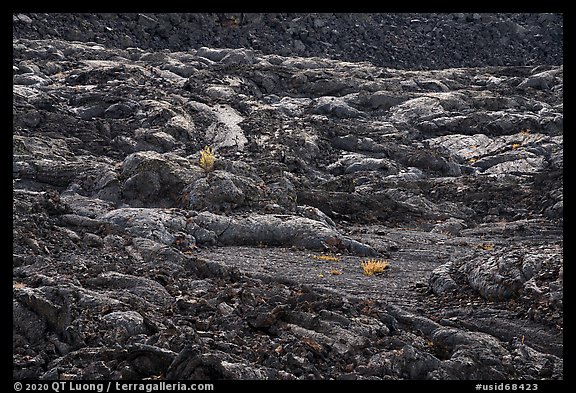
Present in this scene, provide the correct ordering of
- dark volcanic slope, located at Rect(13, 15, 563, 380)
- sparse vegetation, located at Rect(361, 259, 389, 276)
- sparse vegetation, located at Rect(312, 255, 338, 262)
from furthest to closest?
sparse vegetation, located at Rect(312, 255, 338, 262)
sparse vegetation, located at Rect(361, 259, 389, 276)
dark volcanic slope, located at Rect(13, 15, 563, 380)

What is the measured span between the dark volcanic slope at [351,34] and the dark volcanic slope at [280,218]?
355 inches

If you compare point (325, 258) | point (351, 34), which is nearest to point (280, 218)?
point (325, 258)

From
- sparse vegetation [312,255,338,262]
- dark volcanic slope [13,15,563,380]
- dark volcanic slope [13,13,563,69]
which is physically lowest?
sparse vegetation [312,255,338,262]

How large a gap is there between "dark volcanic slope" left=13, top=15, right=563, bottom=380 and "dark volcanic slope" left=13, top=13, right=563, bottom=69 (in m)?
9.01

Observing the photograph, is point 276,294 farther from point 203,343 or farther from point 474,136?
point 474,136

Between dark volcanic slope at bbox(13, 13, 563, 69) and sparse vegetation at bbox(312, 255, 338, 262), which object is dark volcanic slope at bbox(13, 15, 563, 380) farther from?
dark volcanic slope at bbox(13, 13, 563, 69)

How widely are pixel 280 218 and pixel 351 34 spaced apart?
4679cm

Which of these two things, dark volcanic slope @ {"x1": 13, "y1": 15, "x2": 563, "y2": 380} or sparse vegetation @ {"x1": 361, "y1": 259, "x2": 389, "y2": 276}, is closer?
dark volcanic slope @ {"x1": 13, "y1": 15, "x2": 563, "y2": 380}

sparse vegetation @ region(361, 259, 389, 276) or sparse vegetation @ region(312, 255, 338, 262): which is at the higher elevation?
sparse vegetation @ region(361, 259, 389, 276)

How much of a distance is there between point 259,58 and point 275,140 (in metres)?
19.4

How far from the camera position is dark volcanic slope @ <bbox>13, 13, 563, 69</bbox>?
178 feet

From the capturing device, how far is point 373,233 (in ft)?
69.6

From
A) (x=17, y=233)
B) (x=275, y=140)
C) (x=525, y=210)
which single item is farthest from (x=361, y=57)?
(x=17, y=233)

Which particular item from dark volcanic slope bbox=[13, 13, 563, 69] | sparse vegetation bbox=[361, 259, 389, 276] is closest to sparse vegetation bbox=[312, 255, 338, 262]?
sparse vegetation bbox=[361, 259, 389, 276]
